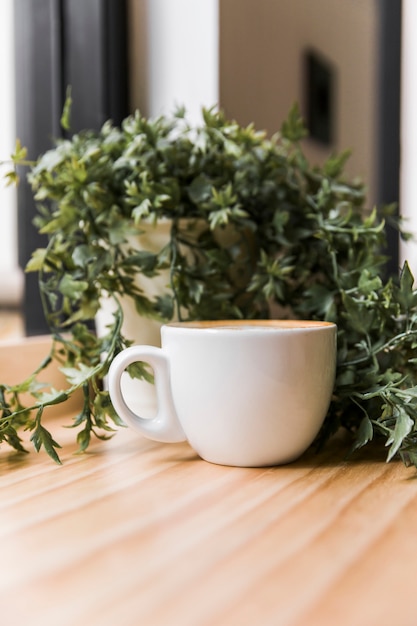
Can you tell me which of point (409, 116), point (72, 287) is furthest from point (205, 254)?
point (409, 116)

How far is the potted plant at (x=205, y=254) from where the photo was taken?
0.59 m

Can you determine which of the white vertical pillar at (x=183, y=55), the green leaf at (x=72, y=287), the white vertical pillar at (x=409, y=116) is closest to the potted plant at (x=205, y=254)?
the green leaf at (x=72, y=287)

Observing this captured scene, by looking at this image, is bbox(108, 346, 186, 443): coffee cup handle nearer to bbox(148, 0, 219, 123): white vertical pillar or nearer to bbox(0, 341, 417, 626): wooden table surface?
bbox(0, 341, 417, 626): wooden table surface

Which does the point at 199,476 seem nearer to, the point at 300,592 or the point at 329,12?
the point at 300,592

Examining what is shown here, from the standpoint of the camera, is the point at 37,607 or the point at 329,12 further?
the point at 329,12

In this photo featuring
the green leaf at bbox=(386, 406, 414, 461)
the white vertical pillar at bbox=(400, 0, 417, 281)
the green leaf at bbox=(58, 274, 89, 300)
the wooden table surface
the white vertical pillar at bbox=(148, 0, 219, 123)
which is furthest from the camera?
the white vertical pillar at bbox=(400, 0, 417, 281)

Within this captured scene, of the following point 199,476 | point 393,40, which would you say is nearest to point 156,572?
point 199,476

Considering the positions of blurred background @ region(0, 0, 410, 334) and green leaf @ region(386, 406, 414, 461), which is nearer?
green leaf @ region(386, 406, 414, 461)

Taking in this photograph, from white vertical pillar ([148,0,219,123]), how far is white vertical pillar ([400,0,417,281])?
823mm

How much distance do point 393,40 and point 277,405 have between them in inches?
51.6

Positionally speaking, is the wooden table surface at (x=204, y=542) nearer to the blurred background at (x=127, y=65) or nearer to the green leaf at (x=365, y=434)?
the green leaf at (x=365, y=434)

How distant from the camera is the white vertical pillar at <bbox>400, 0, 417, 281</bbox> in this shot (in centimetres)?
161

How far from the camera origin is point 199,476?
0.52 m

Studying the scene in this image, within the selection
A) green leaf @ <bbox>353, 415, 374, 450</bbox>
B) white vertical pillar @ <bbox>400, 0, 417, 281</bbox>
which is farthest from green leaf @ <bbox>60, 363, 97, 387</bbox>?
white vertical pillar @ <bbox>400, 0, 417, 281</bbox>
